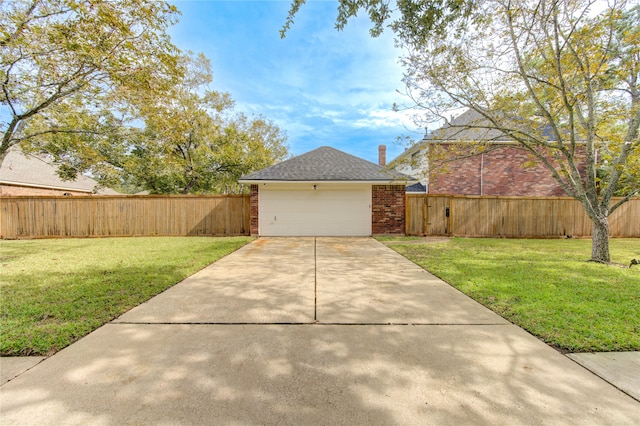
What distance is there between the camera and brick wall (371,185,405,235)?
10492 millimetres

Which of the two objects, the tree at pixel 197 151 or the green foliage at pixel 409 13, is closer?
the green foliage at pixel 409 13

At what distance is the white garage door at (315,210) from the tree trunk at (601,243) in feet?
20.6

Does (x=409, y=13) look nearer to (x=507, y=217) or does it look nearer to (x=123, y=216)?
(x=507, y=217)

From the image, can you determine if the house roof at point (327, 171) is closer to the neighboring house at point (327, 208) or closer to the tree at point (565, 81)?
the neighboring house at point (327, 208)

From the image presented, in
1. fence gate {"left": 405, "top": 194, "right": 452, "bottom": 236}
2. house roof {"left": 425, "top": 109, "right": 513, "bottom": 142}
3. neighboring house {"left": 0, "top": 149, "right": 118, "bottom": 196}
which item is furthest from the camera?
neighboring house {"left": 0, "top": 149, "right": 118, "bottom": 196}

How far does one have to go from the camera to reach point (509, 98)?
22.5 ft

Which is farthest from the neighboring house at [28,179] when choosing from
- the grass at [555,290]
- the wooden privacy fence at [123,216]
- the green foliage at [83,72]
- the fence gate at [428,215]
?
the grass at [555,290]

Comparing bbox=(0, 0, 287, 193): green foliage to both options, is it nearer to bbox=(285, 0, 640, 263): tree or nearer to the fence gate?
bbox=(285, 0, 640, 263): tree

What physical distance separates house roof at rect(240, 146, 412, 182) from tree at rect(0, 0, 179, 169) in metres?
4.52

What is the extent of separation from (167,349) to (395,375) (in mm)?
1983

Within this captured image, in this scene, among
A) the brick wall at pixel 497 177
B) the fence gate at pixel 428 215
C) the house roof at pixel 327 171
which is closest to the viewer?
the house roof at pixel 327 171

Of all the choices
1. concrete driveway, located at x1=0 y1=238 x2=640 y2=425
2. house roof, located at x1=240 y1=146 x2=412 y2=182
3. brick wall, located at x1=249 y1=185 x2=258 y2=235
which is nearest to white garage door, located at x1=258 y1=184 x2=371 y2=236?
brick wall, located at x1=249 y1=185 x2=258 y2=235

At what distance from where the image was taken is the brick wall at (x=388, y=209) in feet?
34.4

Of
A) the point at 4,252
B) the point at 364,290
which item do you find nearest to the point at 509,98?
the point at 364,290
